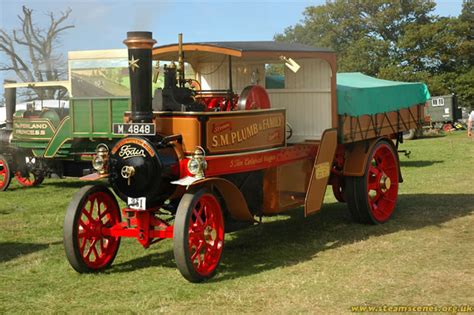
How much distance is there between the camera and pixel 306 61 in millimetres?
7059

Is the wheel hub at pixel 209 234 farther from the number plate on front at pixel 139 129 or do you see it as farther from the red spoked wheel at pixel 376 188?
the red spoked wheel at pixel 376 188

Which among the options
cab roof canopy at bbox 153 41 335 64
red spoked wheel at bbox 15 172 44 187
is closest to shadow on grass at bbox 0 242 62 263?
cab roof canopy at bbox 153 41 335 64

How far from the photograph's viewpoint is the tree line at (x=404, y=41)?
36.8 m

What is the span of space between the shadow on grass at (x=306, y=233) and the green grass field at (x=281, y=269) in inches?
0.5

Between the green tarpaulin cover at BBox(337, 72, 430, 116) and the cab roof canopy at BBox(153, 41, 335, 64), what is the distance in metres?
0.58

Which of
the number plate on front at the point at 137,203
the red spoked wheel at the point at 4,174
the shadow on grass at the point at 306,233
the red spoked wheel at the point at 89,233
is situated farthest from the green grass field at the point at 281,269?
the red spoked wheel at the point at 4,174

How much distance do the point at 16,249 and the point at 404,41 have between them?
3479cm

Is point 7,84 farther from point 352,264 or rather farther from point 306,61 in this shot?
point 352,264

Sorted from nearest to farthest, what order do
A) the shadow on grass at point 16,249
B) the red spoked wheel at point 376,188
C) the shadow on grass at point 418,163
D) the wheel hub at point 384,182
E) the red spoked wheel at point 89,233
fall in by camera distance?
the red spoked wheel at point 89,233
the shadow on grass at point 16,249
the red spoked wheel at point 376,188
the wheel hub at point 384,182
the shadow on grass at point 418,163

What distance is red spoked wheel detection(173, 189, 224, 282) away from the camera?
15.9ft

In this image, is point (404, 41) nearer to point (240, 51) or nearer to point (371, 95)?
point (371, 95)

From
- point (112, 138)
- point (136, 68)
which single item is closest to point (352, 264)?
point (136, 68)

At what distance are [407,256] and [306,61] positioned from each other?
2.55m

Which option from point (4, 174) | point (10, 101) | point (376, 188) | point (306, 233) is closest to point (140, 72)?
point (306, 233)
